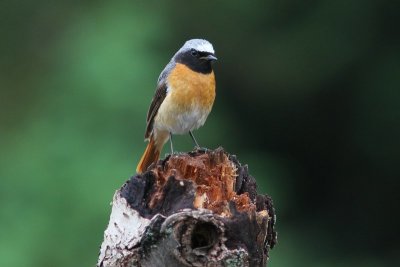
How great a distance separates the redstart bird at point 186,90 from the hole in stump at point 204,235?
260 centimetres

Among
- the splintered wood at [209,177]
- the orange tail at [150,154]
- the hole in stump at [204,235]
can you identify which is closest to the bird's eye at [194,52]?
the orange tail at [150,154]

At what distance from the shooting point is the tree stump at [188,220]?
4363 millimetres

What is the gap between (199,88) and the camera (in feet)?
22.9

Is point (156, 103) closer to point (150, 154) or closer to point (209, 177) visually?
point (150, 154)

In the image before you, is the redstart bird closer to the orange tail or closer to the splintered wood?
the orange tail

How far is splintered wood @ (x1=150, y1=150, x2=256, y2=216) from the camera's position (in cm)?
452

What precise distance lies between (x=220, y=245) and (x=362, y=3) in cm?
835

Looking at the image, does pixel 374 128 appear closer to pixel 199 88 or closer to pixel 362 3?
pixel 362 3

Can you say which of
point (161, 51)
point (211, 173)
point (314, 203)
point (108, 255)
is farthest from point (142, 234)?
point (314, 203)

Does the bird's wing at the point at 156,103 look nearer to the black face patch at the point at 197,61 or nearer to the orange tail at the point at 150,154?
the orange tail at the point at 150,154

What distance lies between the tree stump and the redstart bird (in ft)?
7.03

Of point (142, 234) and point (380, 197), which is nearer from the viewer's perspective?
point (142, 234)

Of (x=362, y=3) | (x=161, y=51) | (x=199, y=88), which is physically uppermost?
(x=362, y=3)

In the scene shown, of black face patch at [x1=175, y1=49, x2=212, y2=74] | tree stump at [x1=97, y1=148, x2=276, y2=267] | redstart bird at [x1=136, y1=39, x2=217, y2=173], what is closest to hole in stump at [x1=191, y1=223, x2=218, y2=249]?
tree stump at [x1=97, y1=148, x2=276, y2=267]
